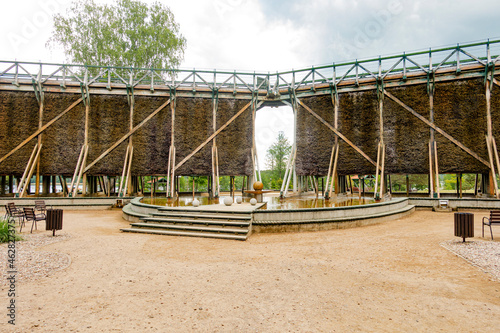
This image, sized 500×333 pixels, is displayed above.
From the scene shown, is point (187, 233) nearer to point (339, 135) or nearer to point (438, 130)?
point (339, 135)

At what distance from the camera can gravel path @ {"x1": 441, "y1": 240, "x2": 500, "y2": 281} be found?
239 inches

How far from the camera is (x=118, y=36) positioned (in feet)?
78.6

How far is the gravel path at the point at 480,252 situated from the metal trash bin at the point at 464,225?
0.89ft

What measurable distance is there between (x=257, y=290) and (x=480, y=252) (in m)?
5.98

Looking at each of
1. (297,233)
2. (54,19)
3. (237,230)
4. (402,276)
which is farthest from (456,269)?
(54,19)

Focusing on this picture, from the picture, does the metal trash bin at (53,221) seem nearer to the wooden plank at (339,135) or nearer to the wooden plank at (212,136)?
the wooden plank at (212,136)

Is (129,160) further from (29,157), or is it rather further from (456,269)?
(456,269)

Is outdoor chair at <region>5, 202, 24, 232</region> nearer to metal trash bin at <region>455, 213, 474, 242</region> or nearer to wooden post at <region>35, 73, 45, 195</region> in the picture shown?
wooden post at <region>35, 73, 45, 195</region>

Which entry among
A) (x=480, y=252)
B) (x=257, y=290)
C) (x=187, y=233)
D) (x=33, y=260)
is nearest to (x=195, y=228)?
(x=187, y=233)

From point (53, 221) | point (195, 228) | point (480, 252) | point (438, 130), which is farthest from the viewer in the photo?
point (438, 130)

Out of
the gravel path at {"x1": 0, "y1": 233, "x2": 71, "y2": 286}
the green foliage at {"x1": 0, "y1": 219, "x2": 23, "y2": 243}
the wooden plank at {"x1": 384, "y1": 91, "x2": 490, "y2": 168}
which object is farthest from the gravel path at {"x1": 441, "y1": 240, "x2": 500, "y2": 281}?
the green foliage at {"x1": 0, "y1": 219, "x2": 23, "y2": 243}

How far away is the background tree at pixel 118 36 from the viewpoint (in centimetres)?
2314

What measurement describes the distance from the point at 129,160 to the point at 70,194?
4079 mm

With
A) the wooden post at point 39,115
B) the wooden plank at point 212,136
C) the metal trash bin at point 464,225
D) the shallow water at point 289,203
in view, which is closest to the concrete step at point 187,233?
the shallow water at point 289,203
